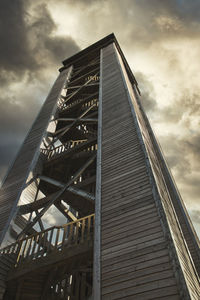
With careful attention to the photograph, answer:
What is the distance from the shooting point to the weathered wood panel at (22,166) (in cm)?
1009

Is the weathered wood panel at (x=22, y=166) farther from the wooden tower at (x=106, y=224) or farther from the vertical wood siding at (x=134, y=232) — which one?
the vertical wood siding at (x=134, y=232)

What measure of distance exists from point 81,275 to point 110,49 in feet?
62.9

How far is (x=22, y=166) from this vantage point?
506 inches

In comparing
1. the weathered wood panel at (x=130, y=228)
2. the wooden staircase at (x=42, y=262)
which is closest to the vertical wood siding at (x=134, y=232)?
the weathered wood panel at (x=130, y=228)

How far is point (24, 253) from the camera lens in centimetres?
783

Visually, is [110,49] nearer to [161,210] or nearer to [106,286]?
[161,210]

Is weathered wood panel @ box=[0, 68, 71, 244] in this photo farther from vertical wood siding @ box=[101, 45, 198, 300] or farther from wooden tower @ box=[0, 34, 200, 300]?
vertical wood siding @ box=[101, 45, 198, 300]

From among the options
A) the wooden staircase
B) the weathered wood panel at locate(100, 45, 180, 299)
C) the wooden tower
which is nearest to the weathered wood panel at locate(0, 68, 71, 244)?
the wooden tower

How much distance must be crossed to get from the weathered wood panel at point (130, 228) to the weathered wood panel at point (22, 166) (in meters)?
4.31

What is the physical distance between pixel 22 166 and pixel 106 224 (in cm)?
748

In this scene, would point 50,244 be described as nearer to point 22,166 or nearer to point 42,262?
point 42,262

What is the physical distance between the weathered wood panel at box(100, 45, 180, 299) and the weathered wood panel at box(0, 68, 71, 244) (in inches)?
170

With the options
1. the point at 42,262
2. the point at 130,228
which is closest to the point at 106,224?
the point at 130,228

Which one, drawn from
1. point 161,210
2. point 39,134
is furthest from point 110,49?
point 161,210
